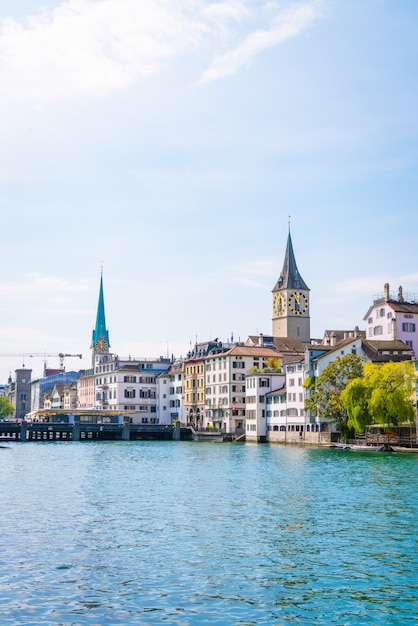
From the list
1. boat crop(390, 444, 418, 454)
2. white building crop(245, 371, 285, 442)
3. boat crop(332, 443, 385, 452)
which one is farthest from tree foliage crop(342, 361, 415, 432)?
white building crop(245, 371, 285, 442)

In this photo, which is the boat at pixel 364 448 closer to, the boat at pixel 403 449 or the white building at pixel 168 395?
the boat at pixel 403 449

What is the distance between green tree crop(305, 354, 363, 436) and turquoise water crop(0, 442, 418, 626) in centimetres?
4829

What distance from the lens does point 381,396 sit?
3853 inches

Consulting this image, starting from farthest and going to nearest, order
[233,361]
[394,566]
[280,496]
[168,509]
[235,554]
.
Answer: [233,361] < [280,496] < [168,509] < [235,554] < [394,566]

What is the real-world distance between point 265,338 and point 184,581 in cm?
15418

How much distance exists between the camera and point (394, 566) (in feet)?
96.7

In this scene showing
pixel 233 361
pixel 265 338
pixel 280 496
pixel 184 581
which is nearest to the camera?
A: pixel 184 581

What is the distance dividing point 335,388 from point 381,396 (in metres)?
15.9

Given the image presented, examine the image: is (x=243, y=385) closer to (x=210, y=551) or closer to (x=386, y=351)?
(x=386, y=351)

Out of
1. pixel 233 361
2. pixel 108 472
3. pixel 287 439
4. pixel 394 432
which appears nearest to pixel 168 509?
pixel 108 472

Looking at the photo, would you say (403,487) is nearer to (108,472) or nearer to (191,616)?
(108,472)

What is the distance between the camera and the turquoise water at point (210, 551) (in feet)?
78.3

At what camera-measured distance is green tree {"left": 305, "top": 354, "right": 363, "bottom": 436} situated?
11088 centimetres

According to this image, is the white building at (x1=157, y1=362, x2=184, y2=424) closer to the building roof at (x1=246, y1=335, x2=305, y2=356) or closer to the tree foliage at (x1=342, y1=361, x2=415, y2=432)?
the building roof at (x1=246, y1=335, x2=305, y2=356)
